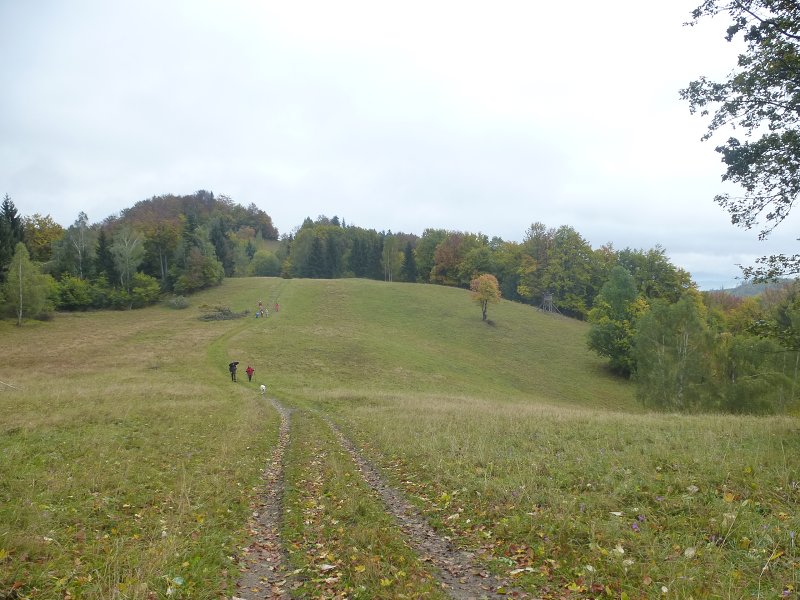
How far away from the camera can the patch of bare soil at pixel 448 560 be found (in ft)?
19.6

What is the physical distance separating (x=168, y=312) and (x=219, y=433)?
198 feet

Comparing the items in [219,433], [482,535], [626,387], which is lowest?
[626,387]

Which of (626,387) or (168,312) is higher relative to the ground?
(168,312)

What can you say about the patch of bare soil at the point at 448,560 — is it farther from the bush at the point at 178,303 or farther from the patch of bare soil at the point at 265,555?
the bush at the point at 178,303

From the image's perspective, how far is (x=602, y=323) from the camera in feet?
200

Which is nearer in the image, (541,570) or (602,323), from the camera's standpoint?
(541,570)

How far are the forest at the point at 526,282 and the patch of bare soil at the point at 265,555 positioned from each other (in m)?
12.8

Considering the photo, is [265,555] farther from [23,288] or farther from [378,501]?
[23,288]

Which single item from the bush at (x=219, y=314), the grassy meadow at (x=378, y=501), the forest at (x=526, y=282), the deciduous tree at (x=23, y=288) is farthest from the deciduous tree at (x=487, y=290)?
the deciduous tree at (x=23, y=288)

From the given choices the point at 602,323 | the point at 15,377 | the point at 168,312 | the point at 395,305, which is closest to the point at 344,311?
the point at 395,305

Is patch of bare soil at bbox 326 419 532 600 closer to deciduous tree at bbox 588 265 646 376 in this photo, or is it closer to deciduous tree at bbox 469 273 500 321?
deciduous tree at bbox 588 265 646 376

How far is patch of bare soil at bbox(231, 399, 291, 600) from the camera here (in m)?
6.30

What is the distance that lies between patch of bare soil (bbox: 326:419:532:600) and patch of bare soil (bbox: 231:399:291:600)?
227cm

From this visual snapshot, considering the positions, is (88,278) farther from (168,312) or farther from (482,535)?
(482,535)
